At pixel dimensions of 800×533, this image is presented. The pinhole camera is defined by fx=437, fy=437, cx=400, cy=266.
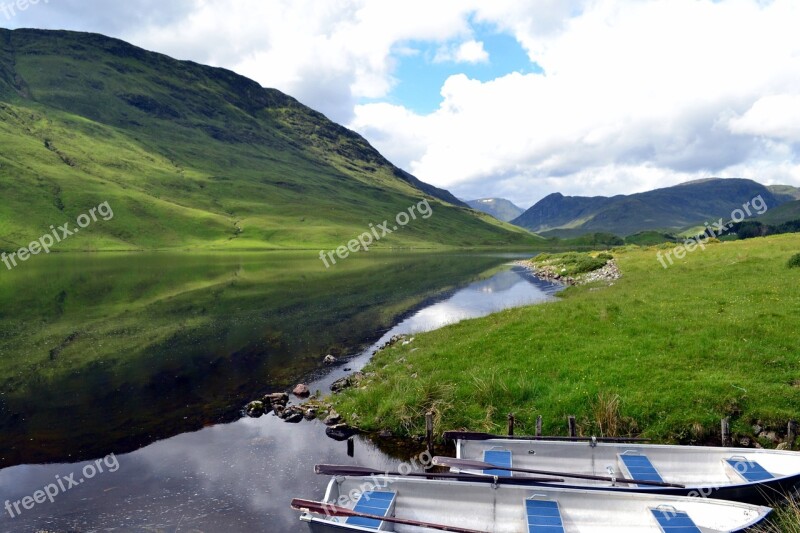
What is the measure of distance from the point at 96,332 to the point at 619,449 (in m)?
52.1

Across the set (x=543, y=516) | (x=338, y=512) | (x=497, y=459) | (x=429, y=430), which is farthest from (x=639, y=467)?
(x=338, y=512)

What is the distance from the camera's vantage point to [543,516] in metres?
13.2

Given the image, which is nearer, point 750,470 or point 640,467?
point 750,470

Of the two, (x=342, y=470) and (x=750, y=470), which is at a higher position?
(x=342, y=470)

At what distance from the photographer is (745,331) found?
84.9 ft

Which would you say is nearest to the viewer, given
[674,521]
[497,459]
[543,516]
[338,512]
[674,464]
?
[338,512]

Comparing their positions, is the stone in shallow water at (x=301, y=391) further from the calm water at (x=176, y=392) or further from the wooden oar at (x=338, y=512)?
the wooden oar at (x=338, y=512)

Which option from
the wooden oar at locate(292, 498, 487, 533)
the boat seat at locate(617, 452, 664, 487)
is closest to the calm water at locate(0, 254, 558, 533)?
the wooden oar at locate(292, 498, 487, 533)

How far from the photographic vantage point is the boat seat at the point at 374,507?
42.0 feet

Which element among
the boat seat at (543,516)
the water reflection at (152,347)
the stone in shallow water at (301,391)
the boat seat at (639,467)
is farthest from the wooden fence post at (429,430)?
the water reflection at (152,347)

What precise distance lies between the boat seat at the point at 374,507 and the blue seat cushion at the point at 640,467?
8670 mm

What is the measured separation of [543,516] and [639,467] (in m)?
5.16

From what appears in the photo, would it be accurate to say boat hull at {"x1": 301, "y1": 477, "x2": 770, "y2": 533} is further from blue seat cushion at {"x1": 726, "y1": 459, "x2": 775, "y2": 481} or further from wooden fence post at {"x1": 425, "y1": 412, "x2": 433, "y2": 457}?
wooden fence post at {"x1": 425, "y1": 412, "x2": 433, "y2": 457}

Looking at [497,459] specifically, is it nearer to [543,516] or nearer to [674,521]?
[543,516]
